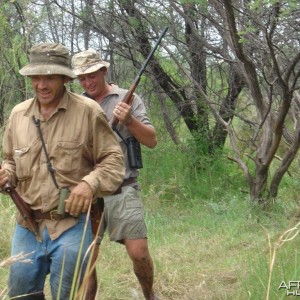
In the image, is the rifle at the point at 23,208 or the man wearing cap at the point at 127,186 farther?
the man wearing cap at the point at 127,186

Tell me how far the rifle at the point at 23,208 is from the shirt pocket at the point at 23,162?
8 cm

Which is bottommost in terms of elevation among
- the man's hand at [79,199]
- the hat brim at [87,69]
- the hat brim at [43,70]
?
the man's hand at [79,199]

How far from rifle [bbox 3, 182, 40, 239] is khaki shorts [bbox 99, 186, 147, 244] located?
105 cm

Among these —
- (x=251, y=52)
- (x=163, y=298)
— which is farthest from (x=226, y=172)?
(x=163, y=298)

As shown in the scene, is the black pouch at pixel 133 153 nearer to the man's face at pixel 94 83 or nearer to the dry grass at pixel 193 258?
the man's face at pixel 94 83

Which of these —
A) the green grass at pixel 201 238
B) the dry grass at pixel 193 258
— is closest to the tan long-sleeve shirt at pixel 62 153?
the green grass at pixel 201 238

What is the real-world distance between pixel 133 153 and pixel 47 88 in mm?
1118

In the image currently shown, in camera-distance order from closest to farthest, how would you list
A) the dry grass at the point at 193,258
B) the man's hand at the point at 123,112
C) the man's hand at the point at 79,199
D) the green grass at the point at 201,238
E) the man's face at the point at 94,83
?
the man's hand at the point at 79,199
the green grass at the point at 201,238
the man's hand at the point at 123,112
the man's face at the point at 94,83
the dry grass at the point at 193,258

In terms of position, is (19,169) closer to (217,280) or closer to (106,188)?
(106,188)

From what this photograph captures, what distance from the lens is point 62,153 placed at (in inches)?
127

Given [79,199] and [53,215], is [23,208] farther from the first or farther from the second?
[79,199]

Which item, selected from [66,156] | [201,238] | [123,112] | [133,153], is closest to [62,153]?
[66,156]

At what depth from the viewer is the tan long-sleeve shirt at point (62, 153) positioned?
321 centimetres

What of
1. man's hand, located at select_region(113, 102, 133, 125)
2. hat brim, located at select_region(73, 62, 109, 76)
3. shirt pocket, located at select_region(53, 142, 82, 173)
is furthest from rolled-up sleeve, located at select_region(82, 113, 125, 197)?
hat brim, located at select_region(73, 62, 109, 76)
